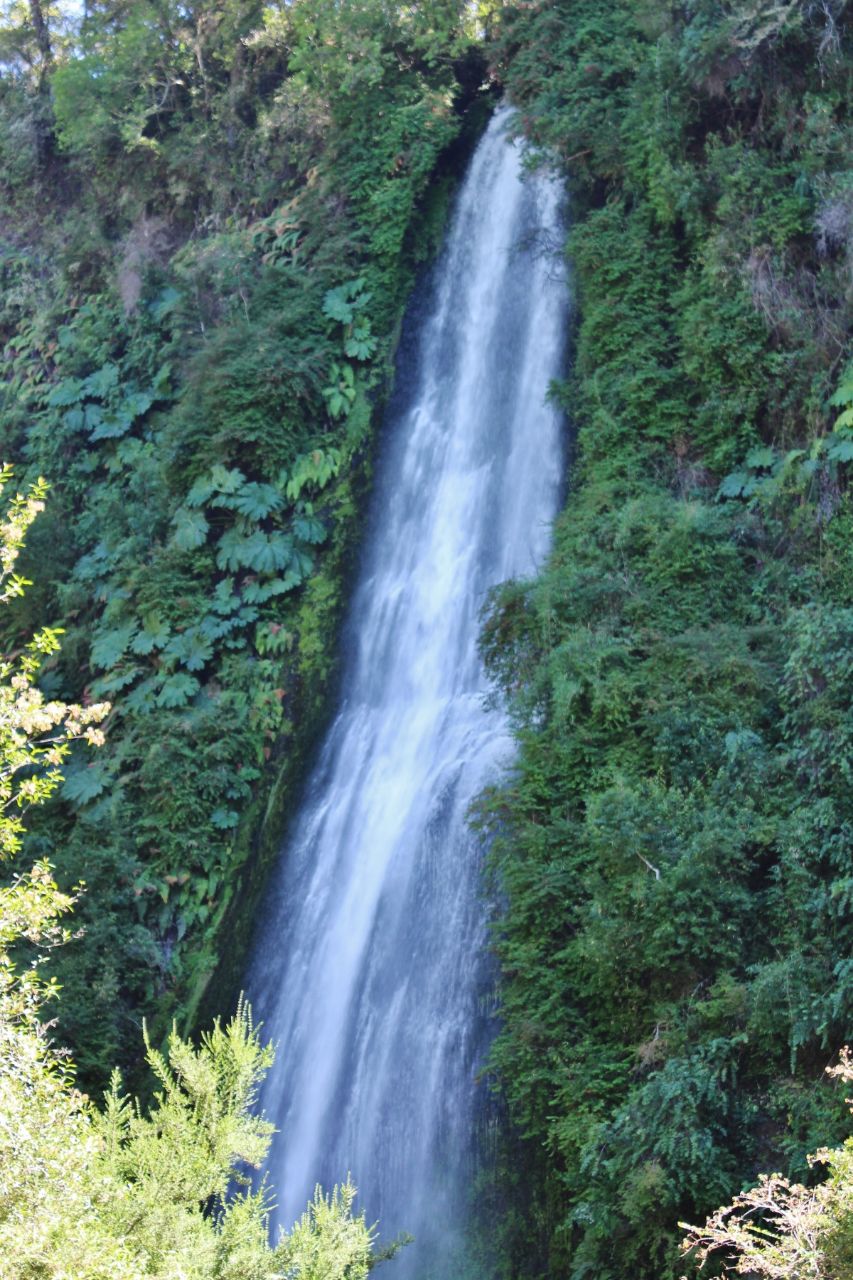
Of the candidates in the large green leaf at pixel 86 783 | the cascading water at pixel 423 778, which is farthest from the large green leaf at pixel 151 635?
the cascading water at pixel 423 778

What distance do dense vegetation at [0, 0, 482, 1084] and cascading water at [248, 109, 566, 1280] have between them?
68cm

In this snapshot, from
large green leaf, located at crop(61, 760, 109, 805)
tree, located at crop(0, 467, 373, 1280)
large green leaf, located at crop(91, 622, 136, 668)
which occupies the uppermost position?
large green leaf, located at crop(91, 622, 136, 668)

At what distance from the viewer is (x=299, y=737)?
14750mm

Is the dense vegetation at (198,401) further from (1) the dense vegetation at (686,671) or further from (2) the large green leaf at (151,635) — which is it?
(1) the dense vegetation at (686,671)

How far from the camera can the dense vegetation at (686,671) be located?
856cm

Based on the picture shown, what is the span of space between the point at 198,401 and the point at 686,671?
850cm

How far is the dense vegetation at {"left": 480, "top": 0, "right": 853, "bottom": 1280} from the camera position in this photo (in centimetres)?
856

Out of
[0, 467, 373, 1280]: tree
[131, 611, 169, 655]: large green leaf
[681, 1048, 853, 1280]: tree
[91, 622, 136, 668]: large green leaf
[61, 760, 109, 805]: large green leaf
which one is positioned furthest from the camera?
[91, 622, 136, 668]: large green leaf

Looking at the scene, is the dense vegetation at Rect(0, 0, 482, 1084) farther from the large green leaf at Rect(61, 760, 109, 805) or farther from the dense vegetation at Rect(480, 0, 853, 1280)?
the dense vegetation at Rect(480, 0, 853, 1280)

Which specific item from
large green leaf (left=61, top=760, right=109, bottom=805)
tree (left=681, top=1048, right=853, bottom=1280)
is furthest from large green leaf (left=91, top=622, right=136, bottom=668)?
tree (left=681, top=1048, right=853, bottom=1280)

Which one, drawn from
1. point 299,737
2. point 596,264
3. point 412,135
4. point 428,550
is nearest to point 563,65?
point 412,135

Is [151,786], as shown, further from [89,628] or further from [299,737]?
[89,628]

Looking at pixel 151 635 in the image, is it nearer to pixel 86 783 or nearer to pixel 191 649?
pixel 191 649

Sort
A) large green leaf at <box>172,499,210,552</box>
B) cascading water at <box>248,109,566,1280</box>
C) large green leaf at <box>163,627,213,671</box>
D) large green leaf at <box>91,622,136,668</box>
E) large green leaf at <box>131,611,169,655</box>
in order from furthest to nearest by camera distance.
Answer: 1. large green leaf at <box>172,499,210,552</box>
2. large green leaf at <box>91,622,136,668</box>
3. large green leaf at <box>131,611,169,655</box>
4. large green leaf at <box>163,627,213,671</box>
5. cascading water at <box>248,109,566,1280</box>
